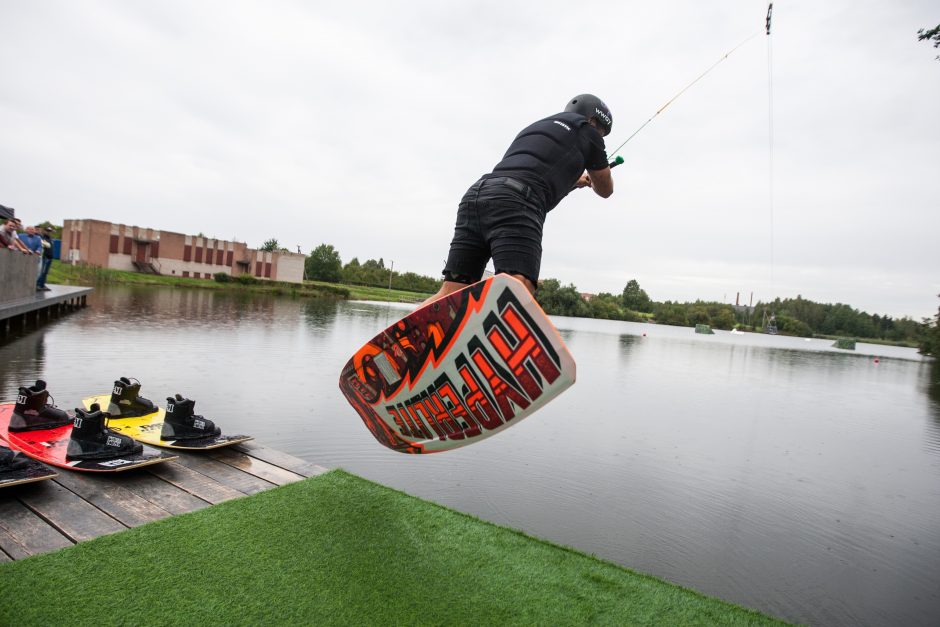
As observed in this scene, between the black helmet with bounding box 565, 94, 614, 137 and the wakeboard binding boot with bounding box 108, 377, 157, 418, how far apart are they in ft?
12.8

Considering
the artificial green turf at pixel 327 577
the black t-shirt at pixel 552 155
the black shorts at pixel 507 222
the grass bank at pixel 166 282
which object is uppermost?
the black t-shirt at pixel 552 155

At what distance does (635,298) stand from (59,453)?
3821 inches

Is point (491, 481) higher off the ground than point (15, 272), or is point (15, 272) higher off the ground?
point (15, 272)

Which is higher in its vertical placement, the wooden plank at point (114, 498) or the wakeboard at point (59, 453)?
the wakeboard at point (59, 453)

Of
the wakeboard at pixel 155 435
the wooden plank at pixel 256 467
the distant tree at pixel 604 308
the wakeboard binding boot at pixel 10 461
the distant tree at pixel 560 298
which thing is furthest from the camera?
the distant tree at pixel 604 308

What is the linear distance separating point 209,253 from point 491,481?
196 ft

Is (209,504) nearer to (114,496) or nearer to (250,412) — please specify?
(114,496)

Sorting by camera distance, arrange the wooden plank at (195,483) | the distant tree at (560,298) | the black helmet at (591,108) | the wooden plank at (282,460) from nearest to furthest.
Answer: the wooden plank at (195,483)
the black helmet at (591,108)
the wooden plank at (282,460)
the distant tree at (560,298)

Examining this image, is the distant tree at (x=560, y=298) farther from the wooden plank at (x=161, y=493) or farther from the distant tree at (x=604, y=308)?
the wooden plank at (x=161, y=493)

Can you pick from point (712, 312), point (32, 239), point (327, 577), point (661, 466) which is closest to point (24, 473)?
point (327, 577)

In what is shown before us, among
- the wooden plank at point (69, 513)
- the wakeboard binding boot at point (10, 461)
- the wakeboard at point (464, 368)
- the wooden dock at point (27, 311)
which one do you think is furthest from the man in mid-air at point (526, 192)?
the wooden dock at point (27, 311)

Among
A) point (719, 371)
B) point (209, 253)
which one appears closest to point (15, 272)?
point (719, 371)

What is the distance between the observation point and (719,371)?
1691 centimetres

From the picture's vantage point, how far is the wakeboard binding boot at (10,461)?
2627mm
